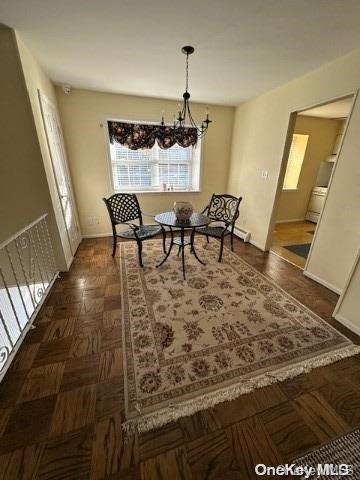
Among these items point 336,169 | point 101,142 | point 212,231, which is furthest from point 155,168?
point 336,169

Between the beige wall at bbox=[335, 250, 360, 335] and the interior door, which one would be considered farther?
the interior door

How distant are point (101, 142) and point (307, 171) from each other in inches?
181

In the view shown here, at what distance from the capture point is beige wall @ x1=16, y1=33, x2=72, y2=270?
2.00 meters

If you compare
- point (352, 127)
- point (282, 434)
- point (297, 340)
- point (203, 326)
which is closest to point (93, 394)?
point (203, 326)

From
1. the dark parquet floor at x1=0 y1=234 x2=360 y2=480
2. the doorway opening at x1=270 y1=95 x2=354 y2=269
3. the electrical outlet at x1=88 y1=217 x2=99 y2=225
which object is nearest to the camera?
the dark parquet floor at x1=0 y1=234 x2=360 y2=480

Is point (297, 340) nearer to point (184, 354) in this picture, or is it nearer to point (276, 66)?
point (184, 354)

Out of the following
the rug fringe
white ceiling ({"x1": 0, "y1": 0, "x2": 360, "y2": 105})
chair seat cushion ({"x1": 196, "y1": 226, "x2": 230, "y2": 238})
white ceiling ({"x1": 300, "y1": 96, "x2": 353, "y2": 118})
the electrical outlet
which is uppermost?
white ceiling ({"x1": 0, "y1": 0, "x2": 360, "y2": 105})

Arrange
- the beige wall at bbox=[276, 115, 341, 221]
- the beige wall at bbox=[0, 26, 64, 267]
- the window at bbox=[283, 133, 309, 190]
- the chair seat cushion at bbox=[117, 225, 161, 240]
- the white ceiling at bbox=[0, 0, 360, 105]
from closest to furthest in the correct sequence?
the white ceiling at bbox=[0, 0, 360, 105] < the beige wall at bbox=[0, 26, 64, 267] < the chair seat cushion at bbox=[117, 225, 161, 240] < the beige wall at bbox=[276, 115, 341, 221] < the window at bbox=[283, 133, 309, 190]

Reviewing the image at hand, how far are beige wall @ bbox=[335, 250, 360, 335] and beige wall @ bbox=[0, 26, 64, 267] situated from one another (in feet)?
10.4

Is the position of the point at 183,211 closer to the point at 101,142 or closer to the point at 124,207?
the point at 124,207

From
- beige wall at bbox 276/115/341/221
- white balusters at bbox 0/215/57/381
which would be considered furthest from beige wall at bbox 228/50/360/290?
white balusters at bbox 0/215/57/381

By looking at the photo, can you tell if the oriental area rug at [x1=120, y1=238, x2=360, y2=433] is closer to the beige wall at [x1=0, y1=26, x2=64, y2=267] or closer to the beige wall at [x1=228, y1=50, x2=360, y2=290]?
the beige wall at [x1=228, y1=50, x2=360, y2=290]

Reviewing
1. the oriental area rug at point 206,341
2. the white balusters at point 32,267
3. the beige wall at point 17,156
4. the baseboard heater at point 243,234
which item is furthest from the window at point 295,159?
the white balusters at point 32,267

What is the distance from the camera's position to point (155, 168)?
4008mm
